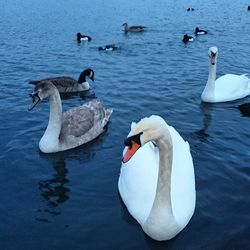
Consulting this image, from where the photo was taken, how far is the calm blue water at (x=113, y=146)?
295 inches

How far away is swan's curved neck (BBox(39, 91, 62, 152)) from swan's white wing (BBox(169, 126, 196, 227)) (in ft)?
11.3

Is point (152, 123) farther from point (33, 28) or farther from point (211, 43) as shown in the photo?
point (33, 28)

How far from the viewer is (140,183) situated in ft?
24.4

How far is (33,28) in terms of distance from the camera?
1216 inches

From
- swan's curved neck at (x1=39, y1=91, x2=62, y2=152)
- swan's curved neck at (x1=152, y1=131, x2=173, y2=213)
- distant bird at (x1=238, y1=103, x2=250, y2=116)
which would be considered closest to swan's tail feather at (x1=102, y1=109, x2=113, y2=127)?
swan's curved neck at (x1=39, y1=91, x2=62, y2=152)

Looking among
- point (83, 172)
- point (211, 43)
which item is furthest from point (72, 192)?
point (211, 43)

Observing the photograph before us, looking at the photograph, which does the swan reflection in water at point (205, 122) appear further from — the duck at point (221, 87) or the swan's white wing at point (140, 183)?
the swan's white wing at point (140, 183)

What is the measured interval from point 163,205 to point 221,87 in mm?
8745

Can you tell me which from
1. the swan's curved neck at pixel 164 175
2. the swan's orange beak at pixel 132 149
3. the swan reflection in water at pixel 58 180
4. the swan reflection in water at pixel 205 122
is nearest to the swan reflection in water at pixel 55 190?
the swan reflection in water at pixel 58 180

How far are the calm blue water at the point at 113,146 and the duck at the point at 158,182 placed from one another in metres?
0.39

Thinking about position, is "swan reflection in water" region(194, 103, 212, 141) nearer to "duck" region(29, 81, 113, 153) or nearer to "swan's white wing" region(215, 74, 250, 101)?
"swan's white wing" region(215, 74, 250, 101)

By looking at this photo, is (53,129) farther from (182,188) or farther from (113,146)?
(182,188)

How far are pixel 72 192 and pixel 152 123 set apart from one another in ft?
12.1

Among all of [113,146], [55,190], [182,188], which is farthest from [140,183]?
[113,146]
